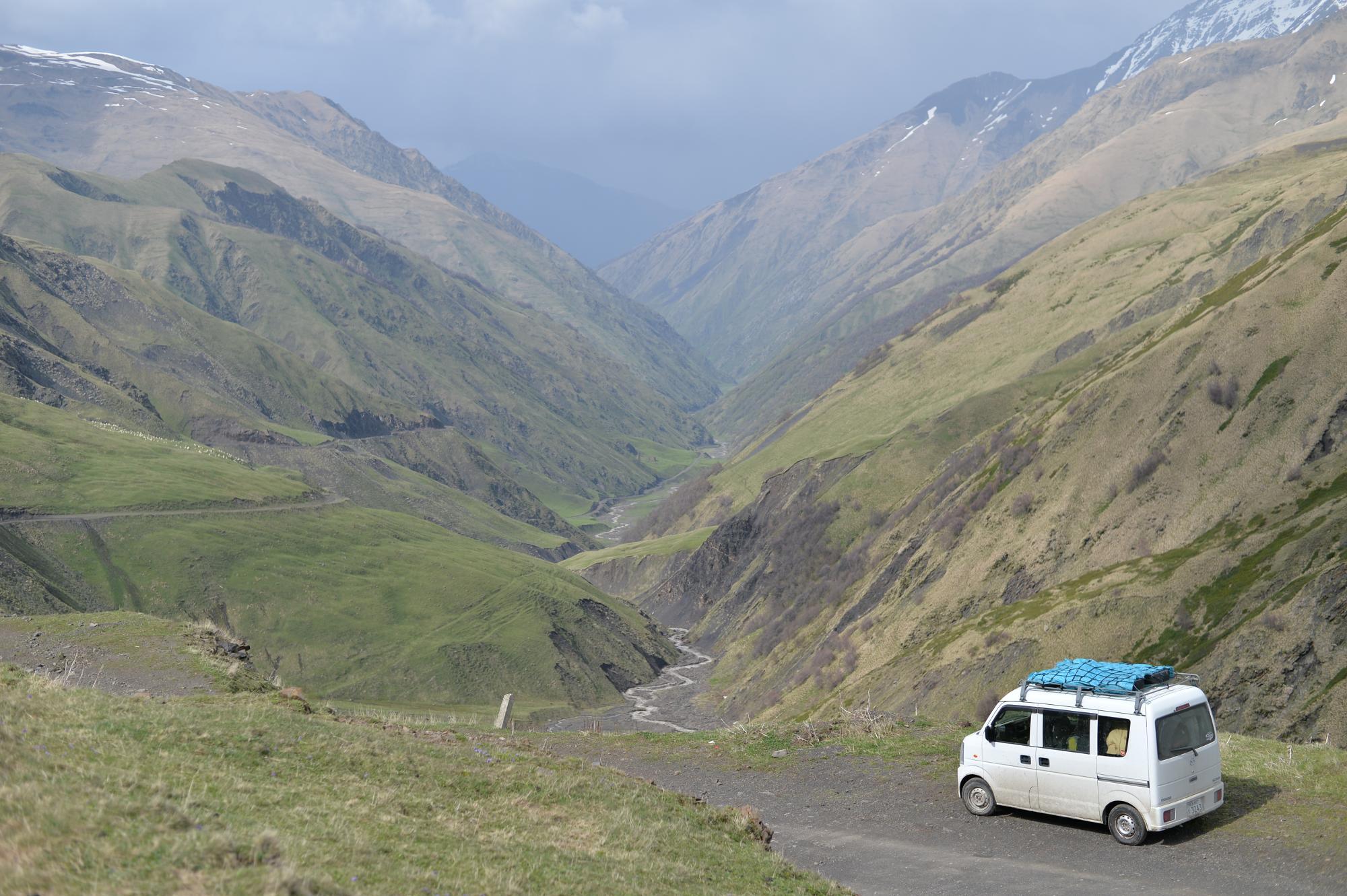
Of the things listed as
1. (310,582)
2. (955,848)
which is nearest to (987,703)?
(955,848)

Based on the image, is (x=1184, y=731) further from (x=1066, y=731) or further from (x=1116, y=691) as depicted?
(x=1066, y=731)

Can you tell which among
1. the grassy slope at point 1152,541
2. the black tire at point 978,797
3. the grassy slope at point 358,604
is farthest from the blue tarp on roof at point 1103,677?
the grassy slope at point 358,604

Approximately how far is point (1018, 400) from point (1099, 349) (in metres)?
13.0

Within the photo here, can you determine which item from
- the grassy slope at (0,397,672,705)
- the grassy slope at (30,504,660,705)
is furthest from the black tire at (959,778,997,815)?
the grassy slope at (30,504,660,705)

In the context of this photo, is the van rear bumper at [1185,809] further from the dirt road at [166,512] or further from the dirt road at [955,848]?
the dirt road at [166,512]

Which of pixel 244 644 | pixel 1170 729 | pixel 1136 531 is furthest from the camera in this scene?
pixel 1136 531

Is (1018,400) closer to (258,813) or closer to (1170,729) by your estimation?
(1170,729)

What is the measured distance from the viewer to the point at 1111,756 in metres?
21.5

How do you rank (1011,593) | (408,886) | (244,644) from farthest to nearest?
(1011,593)
(244,644)
(408,886)

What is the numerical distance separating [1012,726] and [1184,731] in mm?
3645

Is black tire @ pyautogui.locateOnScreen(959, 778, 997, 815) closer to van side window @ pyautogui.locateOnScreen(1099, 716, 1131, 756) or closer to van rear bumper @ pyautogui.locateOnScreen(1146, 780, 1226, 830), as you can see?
van side window @ pyautogui.locateOnScreen(1099, 716, 1131, 756)

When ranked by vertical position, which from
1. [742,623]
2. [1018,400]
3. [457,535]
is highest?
[1018,400]

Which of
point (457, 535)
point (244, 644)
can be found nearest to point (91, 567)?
point (457, 535)

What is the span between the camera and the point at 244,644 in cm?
3984
